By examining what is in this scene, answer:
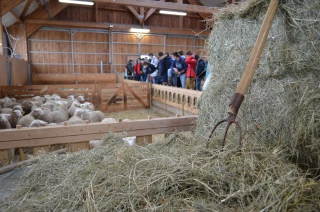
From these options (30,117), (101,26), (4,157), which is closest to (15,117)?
A: (30,117)

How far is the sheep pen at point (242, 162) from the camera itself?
4.37 feet

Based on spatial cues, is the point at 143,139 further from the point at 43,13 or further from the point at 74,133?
the point at 43,13

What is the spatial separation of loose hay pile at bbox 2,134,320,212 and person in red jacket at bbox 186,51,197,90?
665cm

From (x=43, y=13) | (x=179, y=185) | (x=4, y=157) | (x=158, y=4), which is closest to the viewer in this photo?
(x=179, y=185)

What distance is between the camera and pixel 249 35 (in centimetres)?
242

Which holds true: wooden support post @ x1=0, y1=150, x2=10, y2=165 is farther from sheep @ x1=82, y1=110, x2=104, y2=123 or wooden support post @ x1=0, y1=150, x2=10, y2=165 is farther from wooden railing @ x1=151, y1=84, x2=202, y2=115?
wooden railing @ x1=151, y1=84, x2=202, y2=115

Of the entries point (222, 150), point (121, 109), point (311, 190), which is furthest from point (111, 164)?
point (121, 109)

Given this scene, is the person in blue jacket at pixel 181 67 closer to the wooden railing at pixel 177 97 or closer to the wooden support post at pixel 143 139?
the wooden railing at pixel 177 97

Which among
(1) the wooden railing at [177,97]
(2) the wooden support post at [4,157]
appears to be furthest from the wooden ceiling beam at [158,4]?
(2) the wooden support post at [4,157]

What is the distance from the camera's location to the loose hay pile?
4.23ft

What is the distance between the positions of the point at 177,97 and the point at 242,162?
249 inches

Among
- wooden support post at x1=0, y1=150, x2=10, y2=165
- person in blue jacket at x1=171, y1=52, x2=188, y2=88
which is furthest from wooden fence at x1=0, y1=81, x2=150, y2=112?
wooden support post at x1=0, y1=150, x2=10, y2=165

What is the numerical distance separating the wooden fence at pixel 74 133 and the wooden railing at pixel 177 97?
262 cm

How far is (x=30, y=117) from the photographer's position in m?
5.31
